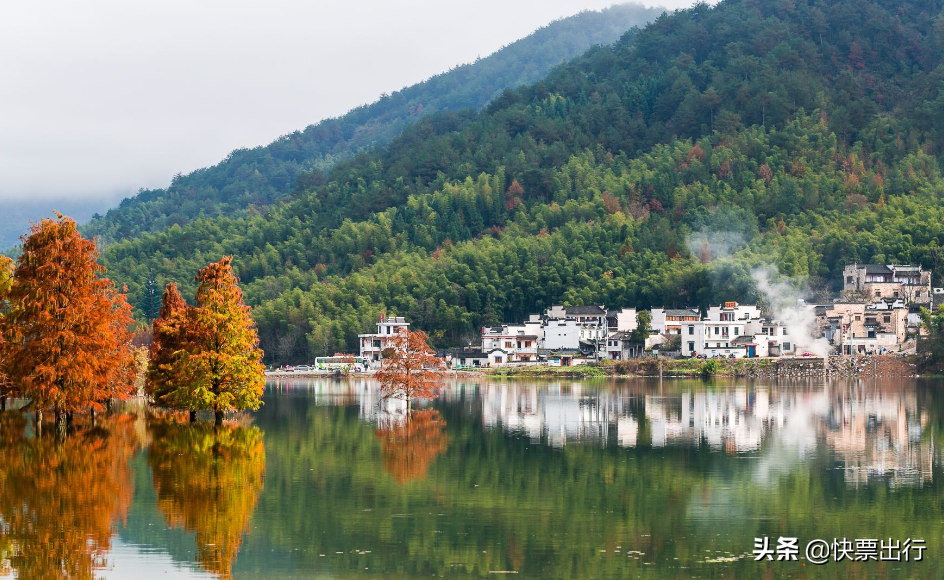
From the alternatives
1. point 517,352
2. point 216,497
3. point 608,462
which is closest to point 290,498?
point 216,497

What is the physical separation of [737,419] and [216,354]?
18134mm

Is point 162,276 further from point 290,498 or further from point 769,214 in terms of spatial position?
point 290,498

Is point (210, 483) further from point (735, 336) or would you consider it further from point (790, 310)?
point (790, 310)

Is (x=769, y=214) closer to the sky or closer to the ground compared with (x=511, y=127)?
closer to the ground

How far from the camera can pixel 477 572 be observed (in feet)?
57.8

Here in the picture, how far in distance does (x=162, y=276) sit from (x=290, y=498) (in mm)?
109781

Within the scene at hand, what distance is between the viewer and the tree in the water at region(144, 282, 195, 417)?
3781cm

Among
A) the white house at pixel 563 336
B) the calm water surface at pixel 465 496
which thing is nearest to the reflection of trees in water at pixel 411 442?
the calm water surface at pixel 465 496

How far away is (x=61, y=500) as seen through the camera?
22.7 metres

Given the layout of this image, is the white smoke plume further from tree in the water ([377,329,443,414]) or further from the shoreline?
tree in the water ([377,329,443,414])

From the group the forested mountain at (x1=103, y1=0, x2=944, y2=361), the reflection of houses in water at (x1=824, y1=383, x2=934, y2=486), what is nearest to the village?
the forested mountain at (x1=103, y1=0, x2=944, y2=361)

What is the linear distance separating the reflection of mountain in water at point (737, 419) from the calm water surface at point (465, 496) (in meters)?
0.17

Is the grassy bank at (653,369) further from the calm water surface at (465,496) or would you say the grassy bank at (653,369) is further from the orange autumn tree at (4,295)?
the orange autumn tree at (4,295)

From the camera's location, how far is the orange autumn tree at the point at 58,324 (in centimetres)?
3375
